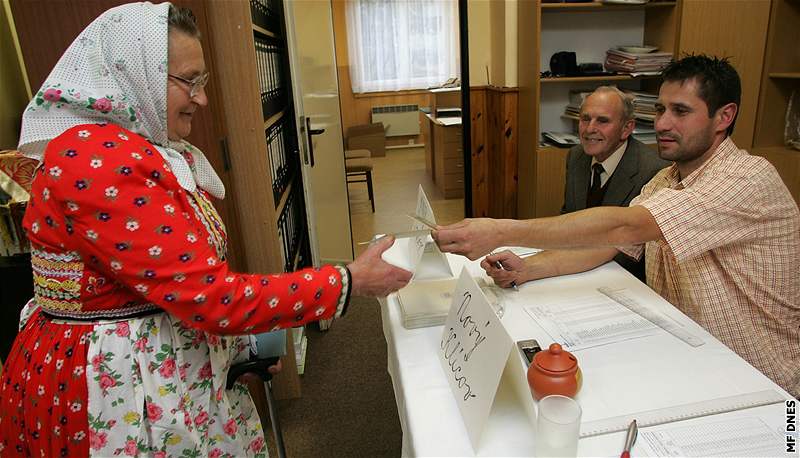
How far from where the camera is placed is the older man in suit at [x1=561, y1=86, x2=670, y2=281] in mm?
2131

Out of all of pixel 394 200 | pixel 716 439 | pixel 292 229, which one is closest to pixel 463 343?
pixel 716 439

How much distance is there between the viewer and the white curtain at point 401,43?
7562 mm

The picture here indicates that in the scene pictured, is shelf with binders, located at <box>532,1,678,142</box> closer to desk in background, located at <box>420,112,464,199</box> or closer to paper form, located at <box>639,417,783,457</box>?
desk in background, located at <box>420,112,464,199</box>

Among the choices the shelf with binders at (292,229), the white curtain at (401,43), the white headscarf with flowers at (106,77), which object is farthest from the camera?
the white curtain at (401,43)

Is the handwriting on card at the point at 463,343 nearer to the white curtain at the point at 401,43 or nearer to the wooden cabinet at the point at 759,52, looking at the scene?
the wooden cabinet at the point at 759,52

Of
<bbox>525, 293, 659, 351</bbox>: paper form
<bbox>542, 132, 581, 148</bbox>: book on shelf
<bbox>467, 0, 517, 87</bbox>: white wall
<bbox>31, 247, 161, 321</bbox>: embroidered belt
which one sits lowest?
<bbox>525, 293, 659, 351</bbox>: paper form

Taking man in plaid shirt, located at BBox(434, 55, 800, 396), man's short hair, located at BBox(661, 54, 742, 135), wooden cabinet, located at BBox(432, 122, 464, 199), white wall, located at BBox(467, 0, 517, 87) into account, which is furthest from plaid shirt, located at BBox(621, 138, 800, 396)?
wooden cabinet, located at BBox(432, 122, 464, 199)

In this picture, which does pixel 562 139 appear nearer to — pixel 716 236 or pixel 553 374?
pixel 716 236

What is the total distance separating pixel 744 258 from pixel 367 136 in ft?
21.4

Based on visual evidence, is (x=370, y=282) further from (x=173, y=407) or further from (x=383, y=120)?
(x=383, y=120)

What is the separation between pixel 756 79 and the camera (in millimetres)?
3123

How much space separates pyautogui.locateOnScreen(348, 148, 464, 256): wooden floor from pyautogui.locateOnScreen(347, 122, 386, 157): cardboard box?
0.28 m

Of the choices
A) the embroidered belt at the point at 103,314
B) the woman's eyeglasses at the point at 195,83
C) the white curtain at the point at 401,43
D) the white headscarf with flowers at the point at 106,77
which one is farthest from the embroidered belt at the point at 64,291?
the white curtain at the point at 401,43

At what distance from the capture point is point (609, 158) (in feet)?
7.52
